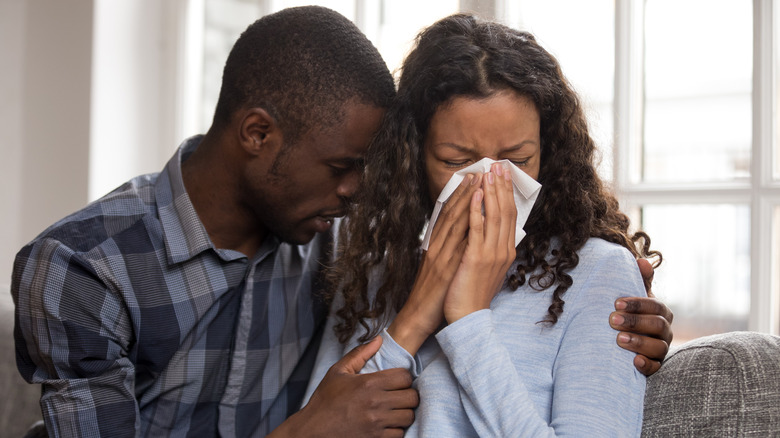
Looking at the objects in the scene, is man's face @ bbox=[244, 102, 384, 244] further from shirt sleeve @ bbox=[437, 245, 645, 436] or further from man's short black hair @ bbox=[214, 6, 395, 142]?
shirt sleeve @ bbox=[437, 245, 645, 436]

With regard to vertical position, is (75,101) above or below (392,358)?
above

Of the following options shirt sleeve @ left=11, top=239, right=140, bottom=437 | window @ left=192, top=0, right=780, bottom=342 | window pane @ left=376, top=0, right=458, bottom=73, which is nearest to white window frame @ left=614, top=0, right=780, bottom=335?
window @ left=192, top=0, right=780, bottom=342

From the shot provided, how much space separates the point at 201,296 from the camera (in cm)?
157

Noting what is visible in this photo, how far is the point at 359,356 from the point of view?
1335 millimetres

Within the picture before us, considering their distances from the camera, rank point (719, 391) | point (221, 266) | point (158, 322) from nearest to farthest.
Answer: point (719, 391) → point (158, 322) → point (221, 266)

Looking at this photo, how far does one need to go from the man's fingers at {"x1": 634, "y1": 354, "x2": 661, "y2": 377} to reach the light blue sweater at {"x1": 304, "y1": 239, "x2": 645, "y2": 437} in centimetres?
1

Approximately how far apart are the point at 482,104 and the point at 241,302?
736 millimetres

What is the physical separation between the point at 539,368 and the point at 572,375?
7cm

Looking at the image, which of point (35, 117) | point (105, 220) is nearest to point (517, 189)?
point (105, 220)

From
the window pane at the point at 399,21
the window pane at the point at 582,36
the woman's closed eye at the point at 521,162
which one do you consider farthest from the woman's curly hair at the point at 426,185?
the window pane at the point at 399,21

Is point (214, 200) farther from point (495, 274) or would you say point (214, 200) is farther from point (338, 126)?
point (495, 274)

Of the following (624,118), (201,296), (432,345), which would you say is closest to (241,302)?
(201,296)

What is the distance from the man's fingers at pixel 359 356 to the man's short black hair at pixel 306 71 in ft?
1.58

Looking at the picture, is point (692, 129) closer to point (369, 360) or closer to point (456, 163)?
point (456, 163)
